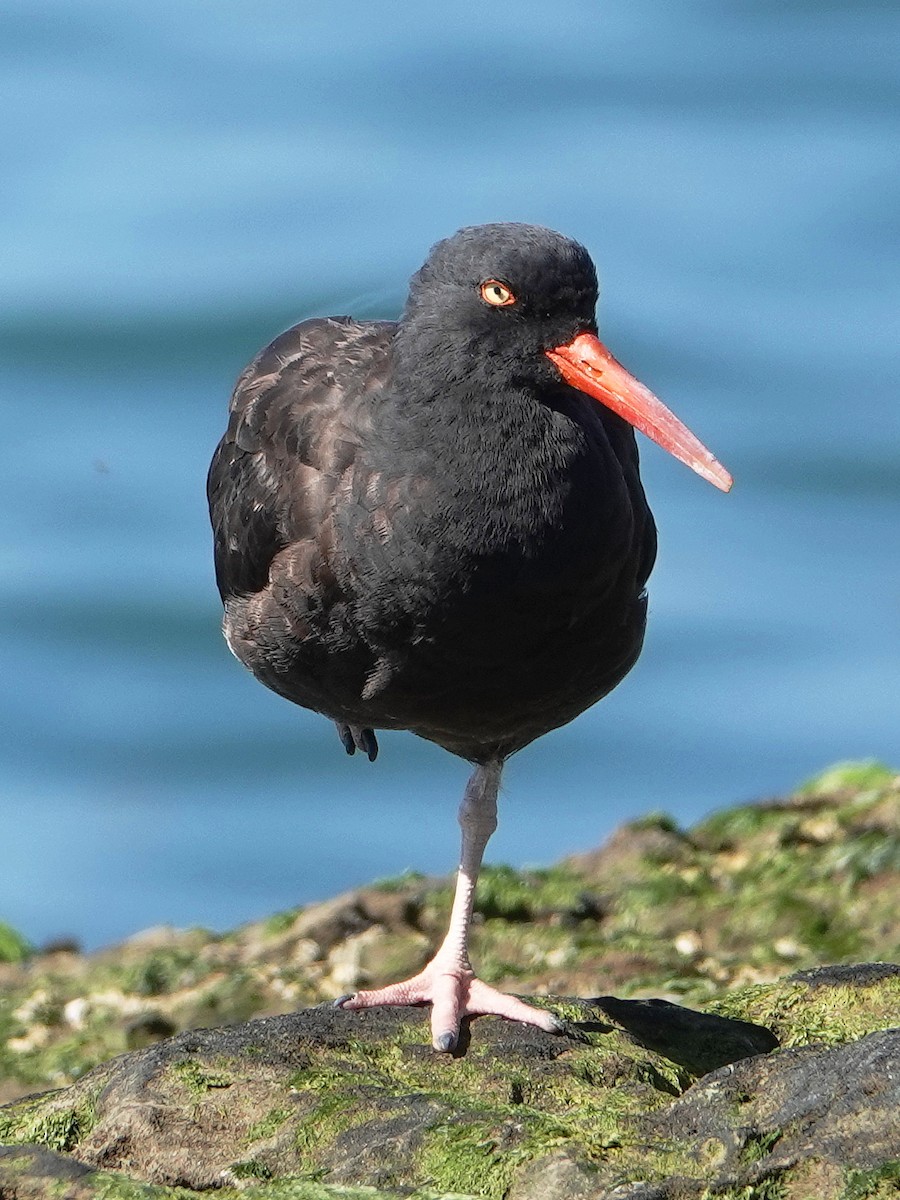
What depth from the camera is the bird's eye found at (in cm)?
461

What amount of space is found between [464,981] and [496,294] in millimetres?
1726

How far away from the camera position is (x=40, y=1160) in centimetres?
315

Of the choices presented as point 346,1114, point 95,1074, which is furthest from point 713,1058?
point 95,1074

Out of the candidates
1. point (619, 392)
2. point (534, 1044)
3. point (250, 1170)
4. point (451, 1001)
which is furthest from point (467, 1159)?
point (619, 392)

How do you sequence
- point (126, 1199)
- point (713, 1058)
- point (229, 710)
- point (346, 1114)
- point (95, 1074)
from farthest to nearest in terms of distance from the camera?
point (229, 710), point (713, 1058), point (95, 1074), point (346, 1114), point (126, 1199)

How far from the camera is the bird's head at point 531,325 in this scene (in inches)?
181

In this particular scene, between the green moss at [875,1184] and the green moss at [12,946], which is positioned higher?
the green moss at [12,946]

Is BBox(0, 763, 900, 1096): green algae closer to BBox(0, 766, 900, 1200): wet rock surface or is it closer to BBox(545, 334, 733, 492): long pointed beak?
BBox(0, 766, 900, 1200): wet rock surface

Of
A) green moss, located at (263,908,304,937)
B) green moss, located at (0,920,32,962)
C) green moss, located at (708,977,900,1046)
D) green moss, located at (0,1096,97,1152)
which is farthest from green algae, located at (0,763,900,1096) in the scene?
green moss, located at (0,1096,97,1152)

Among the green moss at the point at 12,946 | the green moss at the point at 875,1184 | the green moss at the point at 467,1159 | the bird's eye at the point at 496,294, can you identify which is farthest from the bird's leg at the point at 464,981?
the green moss at the point at 12,946

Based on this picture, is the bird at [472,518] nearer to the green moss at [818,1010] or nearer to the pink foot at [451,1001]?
the pink foot at [451,1001]

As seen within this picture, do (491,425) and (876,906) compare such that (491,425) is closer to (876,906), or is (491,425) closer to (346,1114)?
(346,1114)

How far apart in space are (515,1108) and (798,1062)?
602 millimetres

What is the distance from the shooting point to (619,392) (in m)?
4.64
